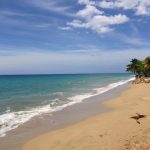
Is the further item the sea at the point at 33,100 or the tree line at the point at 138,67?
the tree line at the point at 138,67

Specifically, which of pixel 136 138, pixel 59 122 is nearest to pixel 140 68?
pixel 59 122

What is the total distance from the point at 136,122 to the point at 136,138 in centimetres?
399

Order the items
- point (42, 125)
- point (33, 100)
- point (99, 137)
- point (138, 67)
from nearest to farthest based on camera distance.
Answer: point (99, 137) → point (42, 125) → point (33, 100) → point (138, 67)

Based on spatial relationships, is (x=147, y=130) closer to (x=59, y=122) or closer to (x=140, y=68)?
(x=59, y=122)

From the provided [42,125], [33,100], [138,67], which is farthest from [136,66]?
[42,125]

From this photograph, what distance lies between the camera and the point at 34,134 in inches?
635

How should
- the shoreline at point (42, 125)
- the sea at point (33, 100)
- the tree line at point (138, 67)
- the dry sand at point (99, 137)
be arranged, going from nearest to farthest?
the dry sand at point (99, 137) < the shoreline at point (42, 125) < the sea at point (33, 100) < the tree line at point (138, 67)

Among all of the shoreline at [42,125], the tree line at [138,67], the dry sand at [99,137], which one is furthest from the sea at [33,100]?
the tree line at [138,67]

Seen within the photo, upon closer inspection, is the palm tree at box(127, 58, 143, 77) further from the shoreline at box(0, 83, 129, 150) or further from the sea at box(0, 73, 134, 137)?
the shoreline at box(0, 83, 129, 150)

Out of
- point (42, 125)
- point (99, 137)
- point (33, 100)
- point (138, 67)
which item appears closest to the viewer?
point (99, 137)

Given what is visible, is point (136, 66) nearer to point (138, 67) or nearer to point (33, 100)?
point (138, 67)

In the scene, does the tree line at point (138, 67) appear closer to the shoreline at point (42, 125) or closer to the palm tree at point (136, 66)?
the palm tree at point (136, 66)

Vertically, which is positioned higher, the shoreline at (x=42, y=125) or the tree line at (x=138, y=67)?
the tree line at (x=138, y=67)

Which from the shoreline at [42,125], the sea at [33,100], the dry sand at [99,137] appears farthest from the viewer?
the sea at [33,100]
